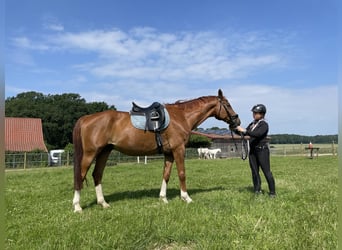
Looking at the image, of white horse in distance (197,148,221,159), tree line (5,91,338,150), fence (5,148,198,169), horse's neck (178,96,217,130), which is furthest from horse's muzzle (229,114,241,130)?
tree line (5,91,338,150)

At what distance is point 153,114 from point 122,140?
84 centimetres

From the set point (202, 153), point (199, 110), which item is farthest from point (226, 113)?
point (202, 153)

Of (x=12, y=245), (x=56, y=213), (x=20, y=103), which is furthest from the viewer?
(x=20, y=103)

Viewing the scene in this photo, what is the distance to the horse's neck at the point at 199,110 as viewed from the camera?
24.3 ft

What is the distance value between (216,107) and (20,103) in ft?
225

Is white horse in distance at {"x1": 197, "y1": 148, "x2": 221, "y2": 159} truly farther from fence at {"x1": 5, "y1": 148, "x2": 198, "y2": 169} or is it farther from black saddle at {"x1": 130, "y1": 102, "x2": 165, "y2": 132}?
black saddle at {"x1": 130, "y1": 102, "x2": 165, "y2": 132}

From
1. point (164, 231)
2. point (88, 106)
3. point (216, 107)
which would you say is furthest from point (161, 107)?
point (88, 106)

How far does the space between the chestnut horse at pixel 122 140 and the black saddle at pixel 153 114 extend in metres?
0.16

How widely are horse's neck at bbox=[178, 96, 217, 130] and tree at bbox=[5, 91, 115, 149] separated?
58.7 meters

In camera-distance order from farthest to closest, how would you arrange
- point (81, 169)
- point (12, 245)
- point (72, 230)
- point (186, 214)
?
point (81, 169) < point (186, 214) < point (72, 230) < point (12, 245)

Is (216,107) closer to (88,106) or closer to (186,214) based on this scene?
(186,214)

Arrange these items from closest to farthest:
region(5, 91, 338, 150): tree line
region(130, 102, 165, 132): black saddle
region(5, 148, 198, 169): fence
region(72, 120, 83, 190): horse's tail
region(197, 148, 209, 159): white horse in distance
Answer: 1. region(72, 120, 83, 190): horse's tail
2. region(130, 102, 165, 132): black saddle
3. region(5, 148, 198, 169): fence
4. region(197, 148, 209, 159): white horse in distance
5. region(5, 91, 338, 150): tree line

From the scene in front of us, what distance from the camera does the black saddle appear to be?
664cm

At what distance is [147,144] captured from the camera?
22.1 ft
